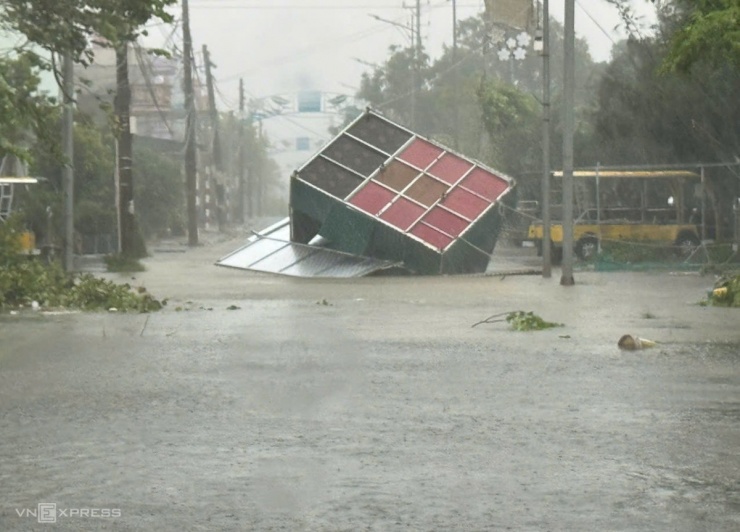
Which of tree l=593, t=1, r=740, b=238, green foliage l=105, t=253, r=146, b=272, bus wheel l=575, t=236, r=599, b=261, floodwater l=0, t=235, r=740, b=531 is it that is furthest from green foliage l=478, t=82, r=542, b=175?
floodwater l=0, t=235, r=740, b=531

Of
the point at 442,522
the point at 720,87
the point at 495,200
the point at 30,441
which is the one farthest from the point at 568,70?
the point at 442,522

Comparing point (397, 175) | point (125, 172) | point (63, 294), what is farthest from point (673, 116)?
point (63, 294)

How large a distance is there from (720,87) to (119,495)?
33949 mm

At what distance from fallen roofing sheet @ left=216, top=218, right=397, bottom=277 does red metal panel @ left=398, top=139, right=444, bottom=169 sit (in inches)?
86.9

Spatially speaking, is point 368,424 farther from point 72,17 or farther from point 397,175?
point 397,175

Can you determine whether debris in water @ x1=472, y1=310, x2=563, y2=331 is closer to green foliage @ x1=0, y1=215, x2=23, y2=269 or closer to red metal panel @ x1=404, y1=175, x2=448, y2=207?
green foliage @ x1=0, y1=215, x2=23, y2=269

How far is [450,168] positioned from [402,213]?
65.8 inches

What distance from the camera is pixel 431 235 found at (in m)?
34.0

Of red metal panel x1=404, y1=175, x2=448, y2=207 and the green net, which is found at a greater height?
red metal panel x1=404, y1=175, x2=448, y2=207

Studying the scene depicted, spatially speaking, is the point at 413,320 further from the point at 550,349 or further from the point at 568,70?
the point at 568,70

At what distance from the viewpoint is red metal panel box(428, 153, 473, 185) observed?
34594mm

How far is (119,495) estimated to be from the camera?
7883 millimetres

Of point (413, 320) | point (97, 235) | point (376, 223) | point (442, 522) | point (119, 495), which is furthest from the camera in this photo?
point (97, 235)

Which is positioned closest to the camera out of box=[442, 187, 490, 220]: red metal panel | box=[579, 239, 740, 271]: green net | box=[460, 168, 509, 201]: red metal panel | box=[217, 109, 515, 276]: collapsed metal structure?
box=[217, 109, 515, 276]: collapsed metal structure
